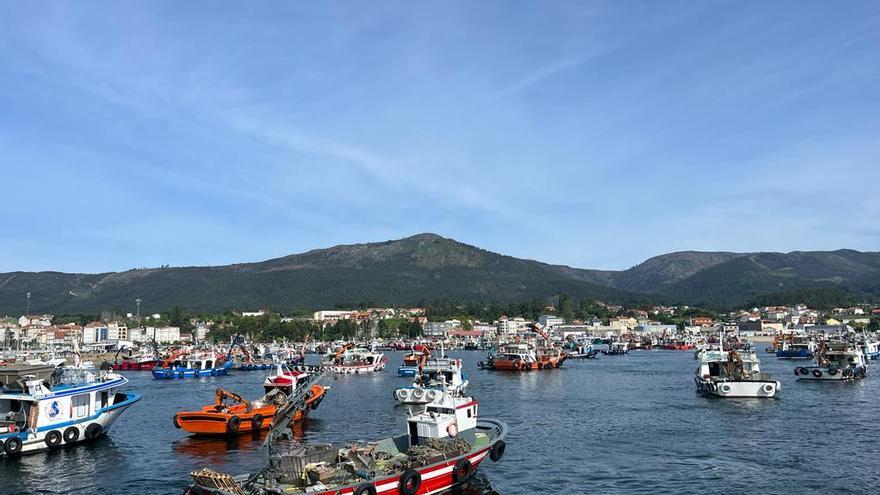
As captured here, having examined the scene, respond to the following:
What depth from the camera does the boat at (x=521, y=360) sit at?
11750 cm

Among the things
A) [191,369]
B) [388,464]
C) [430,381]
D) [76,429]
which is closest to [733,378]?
[430,381]

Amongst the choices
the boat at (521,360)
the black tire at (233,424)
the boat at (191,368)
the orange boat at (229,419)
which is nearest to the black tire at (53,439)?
the orange boat at (229,419)

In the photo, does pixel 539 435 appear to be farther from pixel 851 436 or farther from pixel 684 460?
pixel 851 436

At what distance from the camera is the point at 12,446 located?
41.8 metres

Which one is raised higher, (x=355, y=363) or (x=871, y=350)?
(x=355, y=363)

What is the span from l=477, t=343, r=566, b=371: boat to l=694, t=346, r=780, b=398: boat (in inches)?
1702

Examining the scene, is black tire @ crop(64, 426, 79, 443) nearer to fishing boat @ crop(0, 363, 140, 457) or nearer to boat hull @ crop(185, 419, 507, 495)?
fishing boat @ crop(0, 363, 140, 457)

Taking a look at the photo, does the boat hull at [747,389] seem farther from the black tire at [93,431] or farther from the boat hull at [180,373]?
the boat hull at [180,373]

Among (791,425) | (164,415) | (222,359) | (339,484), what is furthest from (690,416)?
(222,359)

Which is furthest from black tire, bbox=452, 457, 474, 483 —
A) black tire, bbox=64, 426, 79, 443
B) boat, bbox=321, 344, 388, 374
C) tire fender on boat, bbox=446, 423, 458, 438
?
boat, bbox=321, 344, 388, 374

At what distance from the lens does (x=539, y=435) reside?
171ft

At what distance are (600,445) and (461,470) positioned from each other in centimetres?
1690

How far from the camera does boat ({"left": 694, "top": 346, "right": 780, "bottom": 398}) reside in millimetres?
68375

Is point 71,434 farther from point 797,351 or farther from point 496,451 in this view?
point 797,351
